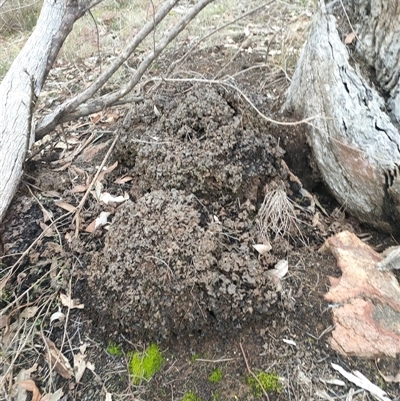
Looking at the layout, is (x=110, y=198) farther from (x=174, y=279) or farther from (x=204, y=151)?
(x=174, y=279)

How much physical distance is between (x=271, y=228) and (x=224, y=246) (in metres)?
0.38

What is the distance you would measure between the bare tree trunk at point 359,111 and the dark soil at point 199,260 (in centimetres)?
15

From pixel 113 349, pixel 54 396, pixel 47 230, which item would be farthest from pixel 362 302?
pixel 47 230

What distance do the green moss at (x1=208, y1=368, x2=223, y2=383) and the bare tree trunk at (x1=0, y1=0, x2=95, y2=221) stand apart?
1.39m

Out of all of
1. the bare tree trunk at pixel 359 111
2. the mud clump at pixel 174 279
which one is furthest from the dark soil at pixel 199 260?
the bare tree trunk at pixel 359 111

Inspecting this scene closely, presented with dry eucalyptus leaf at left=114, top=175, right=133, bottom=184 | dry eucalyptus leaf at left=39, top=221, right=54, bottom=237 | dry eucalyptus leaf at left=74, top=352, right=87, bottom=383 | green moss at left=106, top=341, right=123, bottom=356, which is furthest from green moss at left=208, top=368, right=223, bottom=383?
dry eucalyptus leaf at left=114, top=175, right=133, bottom=184

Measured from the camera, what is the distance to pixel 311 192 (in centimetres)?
262

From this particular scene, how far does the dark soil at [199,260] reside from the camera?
1.76 meters

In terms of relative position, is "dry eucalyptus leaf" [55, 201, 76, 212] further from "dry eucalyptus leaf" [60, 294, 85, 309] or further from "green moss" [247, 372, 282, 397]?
"green moss" [247, 372, 282, 397]

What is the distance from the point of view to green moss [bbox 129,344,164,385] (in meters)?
1.75

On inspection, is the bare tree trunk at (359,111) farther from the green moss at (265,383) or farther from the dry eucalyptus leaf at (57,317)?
the dry eucalyptus leaf at (57,317)

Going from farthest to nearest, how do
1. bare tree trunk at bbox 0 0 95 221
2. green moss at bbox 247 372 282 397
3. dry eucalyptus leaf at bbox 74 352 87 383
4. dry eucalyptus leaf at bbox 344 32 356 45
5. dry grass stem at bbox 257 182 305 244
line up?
dry eucalyptus leaf at bbox 344 32 356 45 → bare tree trunk at bbox 0 0 95 221 → dry grass stem at bbox 257 182 305 244 → dry eucalyptus leaf at bbox 74 352 87 383 → green moss at bbox 247 372 282 397

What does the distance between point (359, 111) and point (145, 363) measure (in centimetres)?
165

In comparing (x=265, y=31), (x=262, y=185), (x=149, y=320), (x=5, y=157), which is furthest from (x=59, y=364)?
(x=265, y=31)
